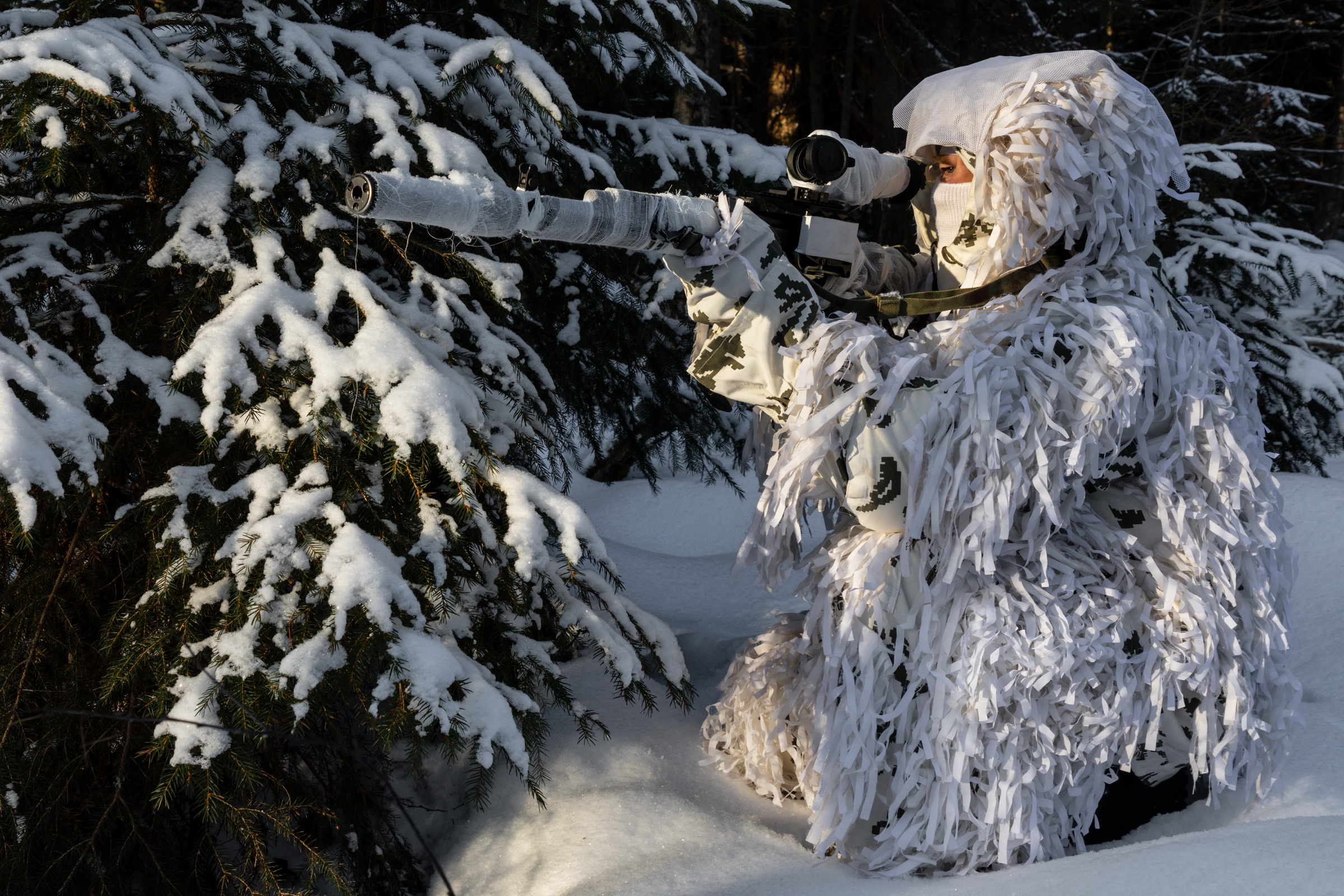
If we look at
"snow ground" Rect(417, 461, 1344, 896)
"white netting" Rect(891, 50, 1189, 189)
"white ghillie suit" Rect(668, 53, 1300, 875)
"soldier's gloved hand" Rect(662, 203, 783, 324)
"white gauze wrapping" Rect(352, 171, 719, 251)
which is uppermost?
"white netting" Rect(891, 50, 1189, 189)

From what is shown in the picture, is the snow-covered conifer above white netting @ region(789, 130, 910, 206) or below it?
below

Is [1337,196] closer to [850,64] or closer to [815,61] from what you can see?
[850,64]

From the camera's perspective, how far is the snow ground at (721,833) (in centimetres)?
121

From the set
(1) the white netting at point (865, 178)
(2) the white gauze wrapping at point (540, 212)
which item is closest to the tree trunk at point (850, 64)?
(1) the white netting at point (865, 178)

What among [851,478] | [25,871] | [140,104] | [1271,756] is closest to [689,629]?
[851,478]

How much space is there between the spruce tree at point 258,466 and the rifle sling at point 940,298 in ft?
1.92

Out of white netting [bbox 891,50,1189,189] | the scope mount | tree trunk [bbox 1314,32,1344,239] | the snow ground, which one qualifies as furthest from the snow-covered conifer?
tree trunk [bbox 1314,32,1344,239]

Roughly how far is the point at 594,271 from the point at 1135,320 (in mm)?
1262

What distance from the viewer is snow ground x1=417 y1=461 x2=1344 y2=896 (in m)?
1.21

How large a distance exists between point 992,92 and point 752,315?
556 mm

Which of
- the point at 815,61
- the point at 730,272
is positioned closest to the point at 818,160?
the point at 730,272

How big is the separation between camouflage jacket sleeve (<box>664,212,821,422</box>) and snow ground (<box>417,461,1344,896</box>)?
71 centimetres

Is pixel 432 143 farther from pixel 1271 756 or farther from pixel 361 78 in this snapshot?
pixel 1271 756

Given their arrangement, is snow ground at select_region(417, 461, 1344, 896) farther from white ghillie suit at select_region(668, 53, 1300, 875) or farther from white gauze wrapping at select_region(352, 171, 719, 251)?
white gauze wrapping at select_region(352, 171, 719, 251)
